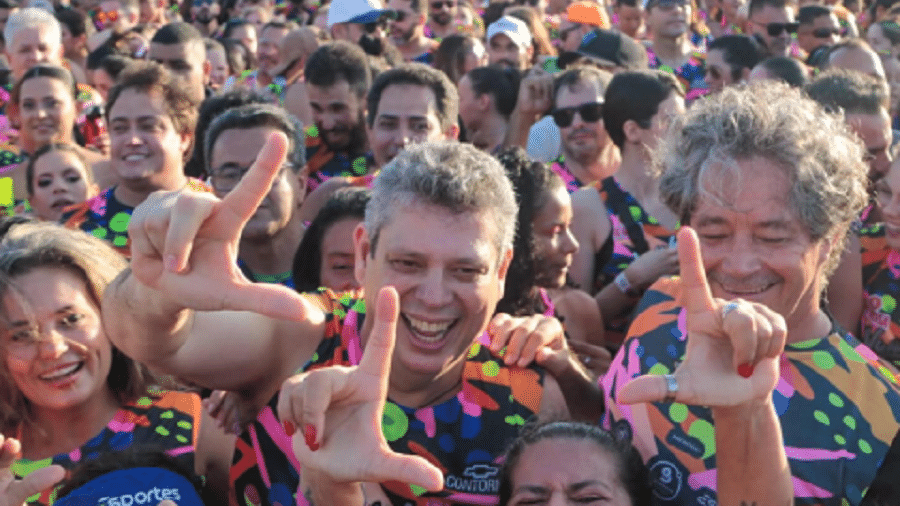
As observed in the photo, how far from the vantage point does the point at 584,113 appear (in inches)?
227

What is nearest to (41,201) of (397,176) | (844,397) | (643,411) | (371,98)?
(371,98)

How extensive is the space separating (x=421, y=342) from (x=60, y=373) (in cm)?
94

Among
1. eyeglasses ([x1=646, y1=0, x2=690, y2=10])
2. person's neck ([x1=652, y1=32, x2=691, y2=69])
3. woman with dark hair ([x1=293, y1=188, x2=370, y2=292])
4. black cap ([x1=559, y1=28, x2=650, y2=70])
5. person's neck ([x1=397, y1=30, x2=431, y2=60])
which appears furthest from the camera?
person's neck ([x1=397, y1=30, x2=431, y2=60])

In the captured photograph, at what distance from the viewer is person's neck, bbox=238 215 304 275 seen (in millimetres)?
4414

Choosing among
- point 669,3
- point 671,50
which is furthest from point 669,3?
point 671,50

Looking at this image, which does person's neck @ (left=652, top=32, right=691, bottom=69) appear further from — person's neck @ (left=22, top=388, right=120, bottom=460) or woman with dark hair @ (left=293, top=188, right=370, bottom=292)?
person's neck @ (left=22, top=388, right=120, bottom=460)

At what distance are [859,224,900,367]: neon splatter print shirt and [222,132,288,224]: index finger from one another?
6.94 feet

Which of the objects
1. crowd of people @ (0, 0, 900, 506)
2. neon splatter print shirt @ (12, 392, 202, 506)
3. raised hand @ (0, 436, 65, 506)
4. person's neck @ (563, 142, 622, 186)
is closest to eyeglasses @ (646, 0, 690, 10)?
person's neck @ (563, 142, 622, 186)

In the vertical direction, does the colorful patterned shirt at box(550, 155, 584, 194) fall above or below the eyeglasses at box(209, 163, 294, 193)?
below

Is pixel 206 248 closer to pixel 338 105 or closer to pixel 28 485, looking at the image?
pixel 28 485

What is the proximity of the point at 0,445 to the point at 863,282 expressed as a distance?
264 cm

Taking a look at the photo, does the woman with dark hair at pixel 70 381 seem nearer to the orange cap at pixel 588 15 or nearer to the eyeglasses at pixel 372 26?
A: the eyeglasses at pixel 372 26

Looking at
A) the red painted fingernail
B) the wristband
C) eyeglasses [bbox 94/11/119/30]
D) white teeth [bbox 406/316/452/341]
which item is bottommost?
the wristband

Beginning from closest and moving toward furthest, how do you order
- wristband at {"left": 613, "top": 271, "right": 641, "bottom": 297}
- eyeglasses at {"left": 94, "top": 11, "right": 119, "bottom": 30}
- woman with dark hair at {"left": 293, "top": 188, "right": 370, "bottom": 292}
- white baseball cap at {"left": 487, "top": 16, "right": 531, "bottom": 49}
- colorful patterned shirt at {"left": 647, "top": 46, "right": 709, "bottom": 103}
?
woman with dark hair at {"left": 293, "top": 188, "right": 370, "bottom": 292} < wristband at {"left": 613, "top": 271, "right": 641, "bottom": 297} < colorful patterned shirt at {"left": 647, "top": 46, "right": 709, "bottom": 103} < white baseball cap at {"left": 487, "top": 16, "right": 531, "bottom": 49} < eyeglasses at {"left": 94, "top": 11, "right": 119, "bottom": 30}
